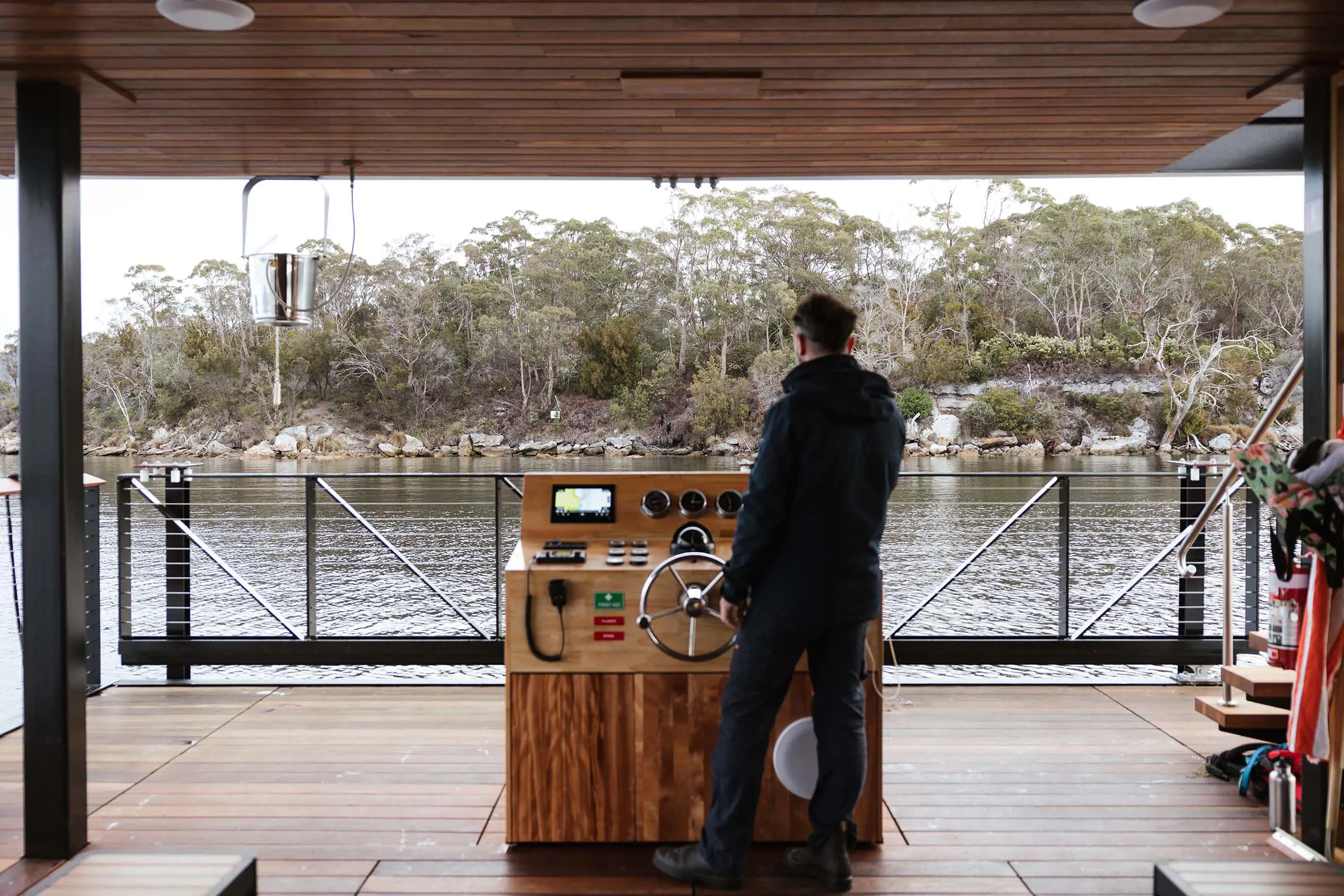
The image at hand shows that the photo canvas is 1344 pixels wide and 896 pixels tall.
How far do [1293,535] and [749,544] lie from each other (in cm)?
131

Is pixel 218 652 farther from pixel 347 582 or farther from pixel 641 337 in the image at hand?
pixel 641 337

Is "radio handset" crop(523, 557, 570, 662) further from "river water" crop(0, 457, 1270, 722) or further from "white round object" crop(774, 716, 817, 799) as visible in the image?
"river water" crop(0, 457, 1270, 722)

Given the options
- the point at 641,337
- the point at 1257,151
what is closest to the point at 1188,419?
the point at 641,337

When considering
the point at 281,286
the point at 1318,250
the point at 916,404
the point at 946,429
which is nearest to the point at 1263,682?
the point at 1318,250

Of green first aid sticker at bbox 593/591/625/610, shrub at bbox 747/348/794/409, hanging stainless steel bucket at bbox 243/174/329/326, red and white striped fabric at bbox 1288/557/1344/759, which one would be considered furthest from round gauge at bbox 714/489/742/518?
shrub at bbox 747/348/794/409

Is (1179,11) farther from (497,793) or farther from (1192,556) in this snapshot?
(1192,556)

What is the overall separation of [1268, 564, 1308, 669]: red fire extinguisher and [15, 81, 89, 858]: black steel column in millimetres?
3235

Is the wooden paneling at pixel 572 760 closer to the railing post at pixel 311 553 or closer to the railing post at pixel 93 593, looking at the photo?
the railing post at pixel 311 553

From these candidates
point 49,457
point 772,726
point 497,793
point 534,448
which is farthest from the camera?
point 534,448

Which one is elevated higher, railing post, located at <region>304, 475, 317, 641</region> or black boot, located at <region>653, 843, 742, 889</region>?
railing post, located at <region>304, 475, 317, 641</region>

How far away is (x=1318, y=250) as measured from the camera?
8.96 ft

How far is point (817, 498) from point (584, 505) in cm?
92

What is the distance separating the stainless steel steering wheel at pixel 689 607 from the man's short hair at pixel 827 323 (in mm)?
617

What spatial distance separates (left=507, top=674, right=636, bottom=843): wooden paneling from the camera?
268 centimetres
